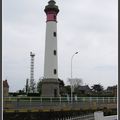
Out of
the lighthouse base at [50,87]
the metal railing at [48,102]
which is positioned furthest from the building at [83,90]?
the metal railing at [48,102]

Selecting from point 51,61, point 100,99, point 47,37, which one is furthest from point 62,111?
point 47,37

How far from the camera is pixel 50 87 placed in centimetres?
1822

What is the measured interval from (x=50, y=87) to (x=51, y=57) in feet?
5.78

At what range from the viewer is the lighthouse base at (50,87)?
18219 mm

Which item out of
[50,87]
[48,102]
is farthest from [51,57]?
[48,102]

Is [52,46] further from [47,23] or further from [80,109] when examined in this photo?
[80,109]

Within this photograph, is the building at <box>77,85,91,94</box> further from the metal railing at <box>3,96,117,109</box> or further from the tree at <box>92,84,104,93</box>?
the metal railing at <box>3,96,117,109</box>

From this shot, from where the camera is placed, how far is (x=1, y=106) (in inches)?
42.3

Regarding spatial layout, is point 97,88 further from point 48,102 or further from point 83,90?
point 48,102

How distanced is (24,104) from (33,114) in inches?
24.8

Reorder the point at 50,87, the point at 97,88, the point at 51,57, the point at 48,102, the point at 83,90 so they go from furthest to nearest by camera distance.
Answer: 1. the point at 83,90
2. the point at 97,88
3. the point at 51,57
4. the point at 50,87
5. the point at 48,102

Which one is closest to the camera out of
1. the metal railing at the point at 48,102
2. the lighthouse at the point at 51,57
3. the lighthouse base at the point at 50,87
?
the metal railing at the point at 48,102

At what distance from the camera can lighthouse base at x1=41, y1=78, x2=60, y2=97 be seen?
18219mm

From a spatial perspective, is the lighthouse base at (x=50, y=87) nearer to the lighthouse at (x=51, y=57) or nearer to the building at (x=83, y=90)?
the lighthouse at (x=51, y=57)
